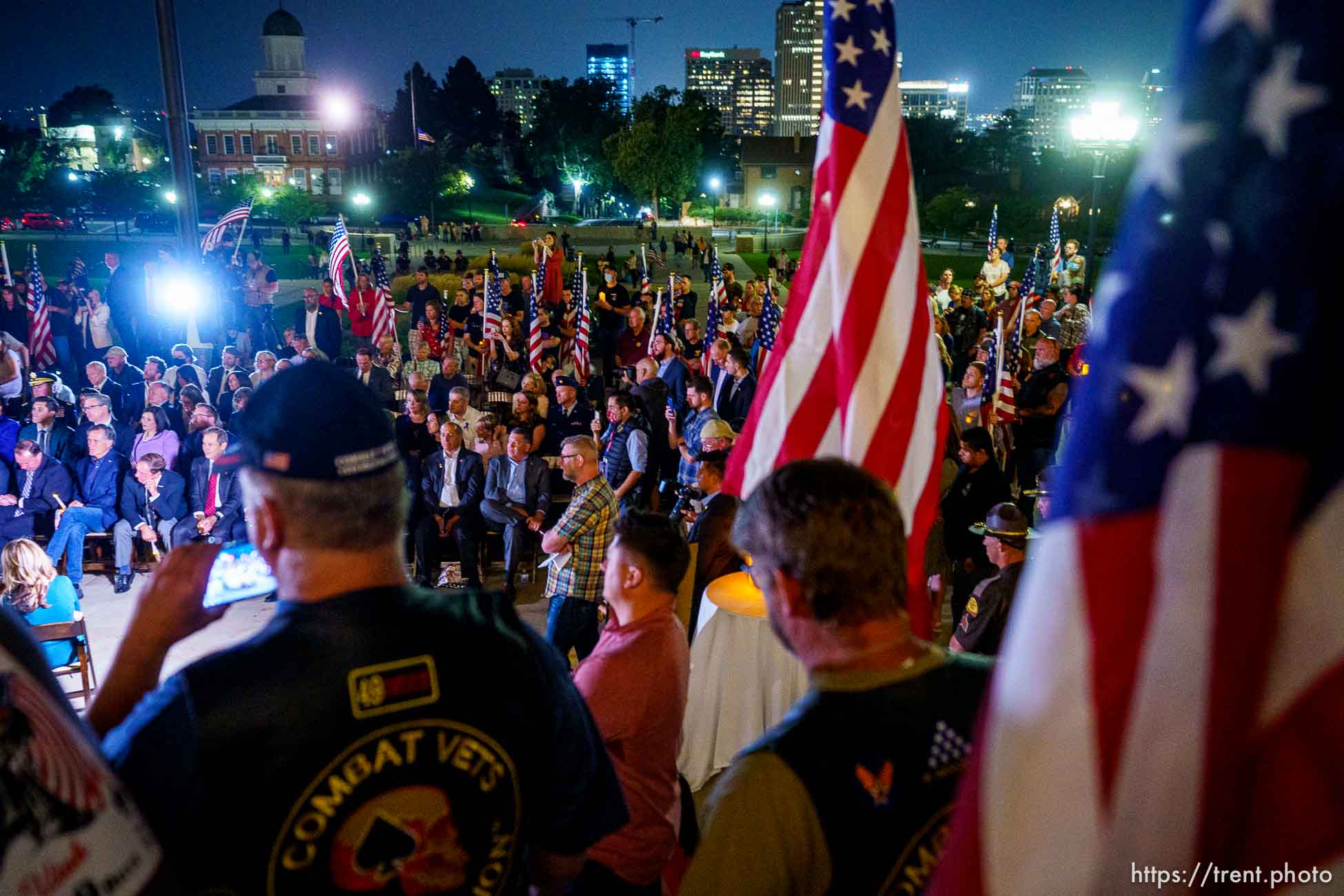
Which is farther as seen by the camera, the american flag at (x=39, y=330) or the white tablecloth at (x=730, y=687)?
the american flag at (x=39, y=330)

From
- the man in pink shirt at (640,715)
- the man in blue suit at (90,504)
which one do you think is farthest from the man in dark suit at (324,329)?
the man in pink shirt at (640,715)

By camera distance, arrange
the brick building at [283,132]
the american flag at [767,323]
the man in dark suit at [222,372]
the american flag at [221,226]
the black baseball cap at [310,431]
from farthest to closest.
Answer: the brick building at [283,132], the american flag at [221,226], the man in dark suit at [222,372], the american flag at [767,323], the black baseball cap at [310,431]

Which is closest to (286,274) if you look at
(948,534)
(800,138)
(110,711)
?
(948,534)

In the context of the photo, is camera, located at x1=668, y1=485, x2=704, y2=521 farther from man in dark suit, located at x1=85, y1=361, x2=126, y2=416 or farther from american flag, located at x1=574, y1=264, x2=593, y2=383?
man in dark suit, located at x1=85, y1=361, x2=126, y2=416

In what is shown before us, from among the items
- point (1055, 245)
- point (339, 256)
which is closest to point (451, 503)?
point (339, 256)

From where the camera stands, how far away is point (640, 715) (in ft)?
10.3

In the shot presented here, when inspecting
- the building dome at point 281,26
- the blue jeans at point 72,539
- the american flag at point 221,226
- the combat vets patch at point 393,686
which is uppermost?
the building dome at point 281,26

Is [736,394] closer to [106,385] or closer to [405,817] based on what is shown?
[106,385]

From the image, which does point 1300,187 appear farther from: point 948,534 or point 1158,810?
point 948,534

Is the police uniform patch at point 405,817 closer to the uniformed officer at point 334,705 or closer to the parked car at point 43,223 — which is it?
the uniformed officer at point 334,705

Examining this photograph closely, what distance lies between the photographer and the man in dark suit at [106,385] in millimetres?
11148

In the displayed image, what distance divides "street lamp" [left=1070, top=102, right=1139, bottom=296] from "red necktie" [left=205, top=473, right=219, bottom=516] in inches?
616

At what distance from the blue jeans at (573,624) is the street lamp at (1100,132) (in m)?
14.9

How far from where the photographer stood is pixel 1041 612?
1050mm
